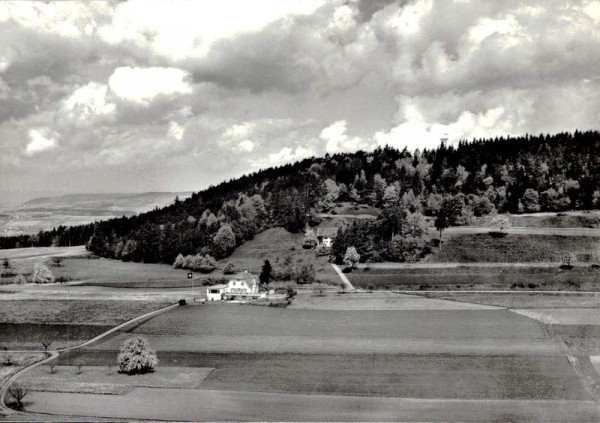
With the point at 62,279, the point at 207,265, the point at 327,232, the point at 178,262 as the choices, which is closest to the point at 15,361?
the point at 62,279

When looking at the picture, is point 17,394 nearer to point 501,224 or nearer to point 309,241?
point 309,241

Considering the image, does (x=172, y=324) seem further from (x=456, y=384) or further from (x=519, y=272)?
(x=519, y=272)

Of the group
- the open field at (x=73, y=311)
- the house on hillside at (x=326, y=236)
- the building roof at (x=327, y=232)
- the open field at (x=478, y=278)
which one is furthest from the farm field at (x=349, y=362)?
Result: the building roof at (x=327, y=232)

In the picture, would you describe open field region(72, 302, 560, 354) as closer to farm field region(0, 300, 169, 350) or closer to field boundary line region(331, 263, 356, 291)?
farm field region(0, 300, 169, 350)

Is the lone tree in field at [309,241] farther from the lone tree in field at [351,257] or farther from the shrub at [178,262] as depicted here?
the shrub at [178,262]

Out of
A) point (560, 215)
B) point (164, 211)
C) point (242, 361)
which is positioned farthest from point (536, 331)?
point (164, 211)

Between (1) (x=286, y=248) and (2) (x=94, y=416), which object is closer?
(2) (x=94, y=416)
